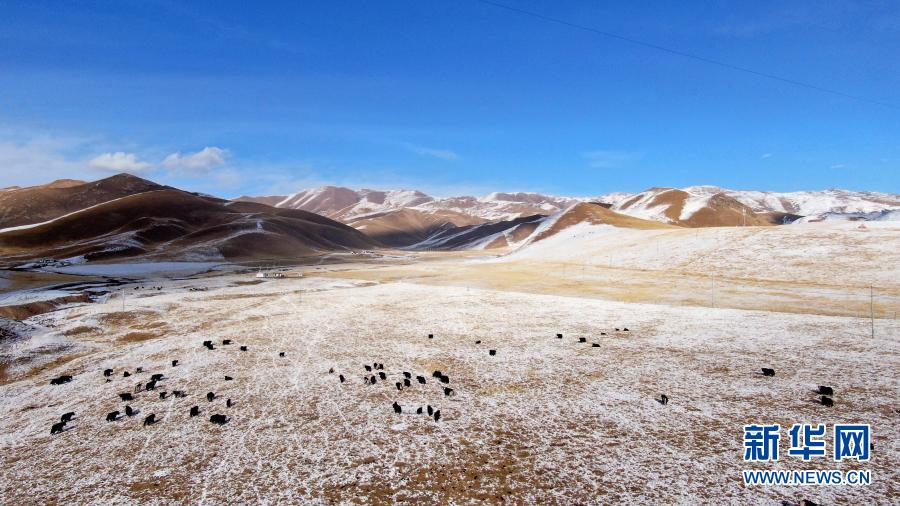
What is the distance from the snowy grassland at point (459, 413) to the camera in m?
10.8

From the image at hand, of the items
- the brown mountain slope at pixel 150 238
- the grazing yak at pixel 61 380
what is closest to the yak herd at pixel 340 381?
the grazing yak at pixel 61 380

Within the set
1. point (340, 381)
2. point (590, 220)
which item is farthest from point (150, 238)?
point (340, 381)

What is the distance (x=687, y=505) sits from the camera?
9.71 metres

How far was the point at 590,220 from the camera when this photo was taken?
6309 inches

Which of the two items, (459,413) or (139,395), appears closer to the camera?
(459,413)

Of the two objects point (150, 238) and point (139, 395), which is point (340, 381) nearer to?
point (139, 395)

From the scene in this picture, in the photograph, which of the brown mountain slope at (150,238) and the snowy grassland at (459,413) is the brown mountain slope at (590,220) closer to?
the brown mountain slope at (150,238)

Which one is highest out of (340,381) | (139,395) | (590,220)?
(590,220)

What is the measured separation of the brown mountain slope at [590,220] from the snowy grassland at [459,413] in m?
121

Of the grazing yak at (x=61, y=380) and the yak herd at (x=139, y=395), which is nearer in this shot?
the yak herd at (x=139, y=395)

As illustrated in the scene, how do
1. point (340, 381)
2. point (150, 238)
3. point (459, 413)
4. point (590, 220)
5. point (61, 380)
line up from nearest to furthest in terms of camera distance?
1. point (459, 413)
2. point (340, 381)
3. point (61, 380)
4. point (150, 238)
5. point (590, 220)

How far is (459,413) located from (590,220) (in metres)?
155

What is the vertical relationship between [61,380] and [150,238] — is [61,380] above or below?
below

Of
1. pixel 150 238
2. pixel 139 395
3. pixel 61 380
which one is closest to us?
pixel 139 395
